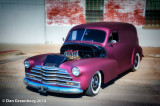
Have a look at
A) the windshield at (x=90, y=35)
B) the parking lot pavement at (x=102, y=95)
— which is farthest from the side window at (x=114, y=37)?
the parking lot pavement at (x=102, y=95)

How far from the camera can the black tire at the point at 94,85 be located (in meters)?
4.54

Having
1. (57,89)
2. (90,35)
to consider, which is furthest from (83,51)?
(57,89)

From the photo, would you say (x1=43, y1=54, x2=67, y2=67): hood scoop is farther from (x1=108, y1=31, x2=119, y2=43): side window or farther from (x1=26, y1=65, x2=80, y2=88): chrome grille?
(x1=108, y1=31, x2=119, y2=43): side window

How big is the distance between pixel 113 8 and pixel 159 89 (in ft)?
32.2

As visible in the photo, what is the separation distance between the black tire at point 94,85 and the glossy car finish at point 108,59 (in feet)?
0.42

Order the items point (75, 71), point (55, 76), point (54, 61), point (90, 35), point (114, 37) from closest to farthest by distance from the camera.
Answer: point (75, 71) < point (55, 76) < point (54, 61) < point (90, 35) < point (114, 37)

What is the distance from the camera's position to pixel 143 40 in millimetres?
14102

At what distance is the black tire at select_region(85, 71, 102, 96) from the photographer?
179 inches

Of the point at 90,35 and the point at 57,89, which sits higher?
the point at 90,35

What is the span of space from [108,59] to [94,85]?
846 mm

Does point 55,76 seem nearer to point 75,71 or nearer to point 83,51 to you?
point 75,71

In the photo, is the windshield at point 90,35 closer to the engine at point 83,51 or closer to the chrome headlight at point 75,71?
the engine at point 83,51

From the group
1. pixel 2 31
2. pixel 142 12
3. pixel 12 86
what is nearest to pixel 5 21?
pixel 2 31

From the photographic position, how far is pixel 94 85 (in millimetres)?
4750
